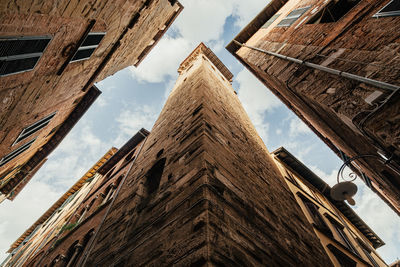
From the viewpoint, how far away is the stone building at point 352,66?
266cm

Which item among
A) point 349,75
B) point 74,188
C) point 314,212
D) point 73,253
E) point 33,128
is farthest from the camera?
point 74,188

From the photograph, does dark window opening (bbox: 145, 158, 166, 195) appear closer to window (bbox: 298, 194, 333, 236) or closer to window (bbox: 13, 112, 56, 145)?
window (bbox: 13, 112, 56, 145)

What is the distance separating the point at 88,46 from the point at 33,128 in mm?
3206

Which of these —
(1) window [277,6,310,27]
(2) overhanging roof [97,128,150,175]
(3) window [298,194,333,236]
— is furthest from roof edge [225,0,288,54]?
(3) window [298,194,333,236]

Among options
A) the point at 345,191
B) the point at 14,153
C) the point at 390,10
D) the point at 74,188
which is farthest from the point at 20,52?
the point at 74,188

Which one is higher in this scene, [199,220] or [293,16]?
[293,16]

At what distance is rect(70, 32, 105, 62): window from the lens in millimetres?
5000

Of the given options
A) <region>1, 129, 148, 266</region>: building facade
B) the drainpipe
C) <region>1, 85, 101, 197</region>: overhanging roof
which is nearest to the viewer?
the drainpipe

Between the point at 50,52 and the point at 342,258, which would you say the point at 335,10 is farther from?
the point at 342,258

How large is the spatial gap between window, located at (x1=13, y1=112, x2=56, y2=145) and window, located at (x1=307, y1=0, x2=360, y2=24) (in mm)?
Answer: 7497

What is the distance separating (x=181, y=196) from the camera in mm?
2625

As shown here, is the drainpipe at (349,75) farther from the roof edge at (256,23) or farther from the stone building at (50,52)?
the roof edge at (256,23)

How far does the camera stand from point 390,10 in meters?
3.28

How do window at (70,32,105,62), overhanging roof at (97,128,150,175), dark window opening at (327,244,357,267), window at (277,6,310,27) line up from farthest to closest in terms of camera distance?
overhanging roof at (97,128,150,175) < dark window opening at (327,244,357,267) < window at (277,6,310,27) < window at (70,32,105,62)
